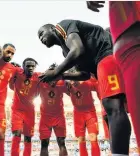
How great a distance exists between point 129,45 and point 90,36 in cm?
107

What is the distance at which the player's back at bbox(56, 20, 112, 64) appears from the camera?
2.46m

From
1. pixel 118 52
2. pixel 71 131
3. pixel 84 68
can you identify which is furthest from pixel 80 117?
pixel 71 131

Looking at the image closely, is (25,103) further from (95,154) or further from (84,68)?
(84,68)

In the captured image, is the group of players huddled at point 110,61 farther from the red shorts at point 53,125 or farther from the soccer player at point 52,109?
the soccer player at point 52,109

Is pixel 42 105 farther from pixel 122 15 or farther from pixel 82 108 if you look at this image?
pixel 122 15

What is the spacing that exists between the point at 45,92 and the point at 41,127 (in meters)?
0.83

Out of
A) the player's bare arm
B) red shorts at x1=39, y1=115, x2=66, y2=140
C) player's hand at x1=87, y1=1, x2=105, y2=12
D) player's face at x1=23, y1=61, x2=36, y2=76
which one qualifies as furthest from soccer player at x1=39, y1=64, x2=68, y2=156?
player's hand at x1=87, y1=1, x2=105, y2=12

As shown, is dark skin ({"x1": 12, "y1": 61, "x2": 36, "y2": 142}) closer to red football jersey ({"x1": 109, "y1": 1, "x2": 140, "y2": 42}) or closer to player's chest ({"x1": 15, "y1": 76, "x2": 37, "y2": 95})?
player's chest ({"x1": 15, "y1": 76, "x2": 37, "y2": 95})

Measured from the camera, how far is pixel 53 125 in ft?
23.7

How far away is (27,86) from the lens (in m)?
6.90

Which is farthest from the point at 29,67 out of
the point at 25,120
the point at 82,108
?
the point at 82,108

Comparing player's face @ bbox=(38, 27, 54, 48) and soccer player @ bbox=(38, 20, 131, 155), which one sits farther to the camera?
player's face @ bbox=(38, 27, 54, 48)

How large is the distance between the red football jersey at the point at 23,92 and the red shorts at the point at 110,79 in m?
4.73

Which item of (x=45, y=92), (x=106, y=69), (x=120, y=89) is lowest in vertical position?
(x=120, y=89)
